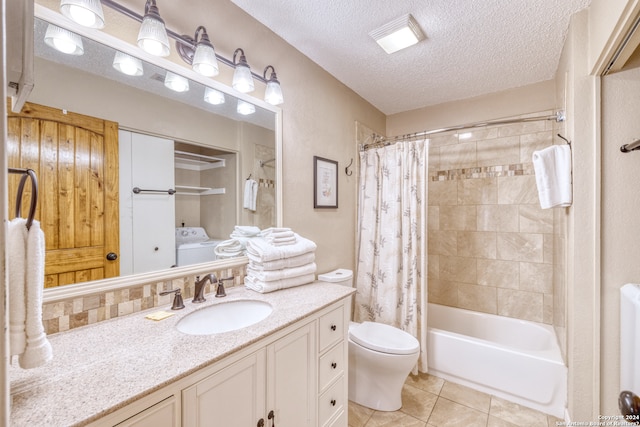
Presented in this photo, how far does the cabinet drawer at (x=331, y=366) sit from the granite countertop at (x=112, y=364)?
33cm

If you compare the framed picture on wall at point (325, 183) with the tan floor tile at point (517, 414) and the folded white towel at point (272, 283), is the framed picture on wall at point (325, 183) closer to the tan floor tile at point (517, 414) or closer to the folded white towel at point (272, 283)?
the folded white towel at point (272, 283)

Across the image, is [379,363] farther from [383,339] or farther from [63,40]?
[63,40]

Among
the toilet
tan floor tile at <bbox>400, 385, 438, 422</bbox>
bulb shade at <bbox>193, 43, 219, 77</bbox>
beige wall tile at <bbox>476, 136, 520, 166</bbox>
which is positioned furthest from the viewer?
beige wall tile at <bbox>476, 136, 520, 166</bbox>

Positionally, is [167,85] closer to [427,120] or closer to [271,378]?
[271,378]

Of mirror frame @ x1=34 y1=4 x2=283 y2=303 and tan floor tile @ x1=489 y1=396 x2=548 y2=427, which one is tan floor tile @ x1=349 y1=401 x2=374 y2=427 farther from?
mirror frame @ x1=34 y1=4 x2=283 y2=303

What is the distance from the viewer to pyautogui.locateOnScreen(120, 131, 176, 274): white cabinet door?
1.14 meters

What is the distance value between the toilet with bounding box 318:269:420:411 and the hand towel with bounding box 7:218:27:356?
5.12 feet

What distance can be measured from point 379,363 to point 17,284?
1723 millimetres

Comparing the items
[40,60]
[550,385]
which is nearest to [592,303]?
[550,385]

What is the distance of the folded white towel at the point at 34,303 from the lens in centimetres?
62

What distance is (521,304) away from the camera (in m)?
2.42

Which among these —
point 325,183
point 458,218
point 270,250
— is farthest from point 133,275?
point 458,218

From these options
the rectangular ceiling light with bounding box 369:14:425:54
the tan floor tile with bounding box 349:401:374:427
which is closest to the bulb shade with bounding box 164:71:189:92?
the rectangular ceiling light with bounding box 369:14:425:54

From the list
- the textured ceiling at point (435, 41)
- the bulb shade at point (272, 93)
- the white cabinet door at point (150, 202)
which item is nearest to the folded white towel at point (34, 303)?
the white cabinet door at point (150, 202)
